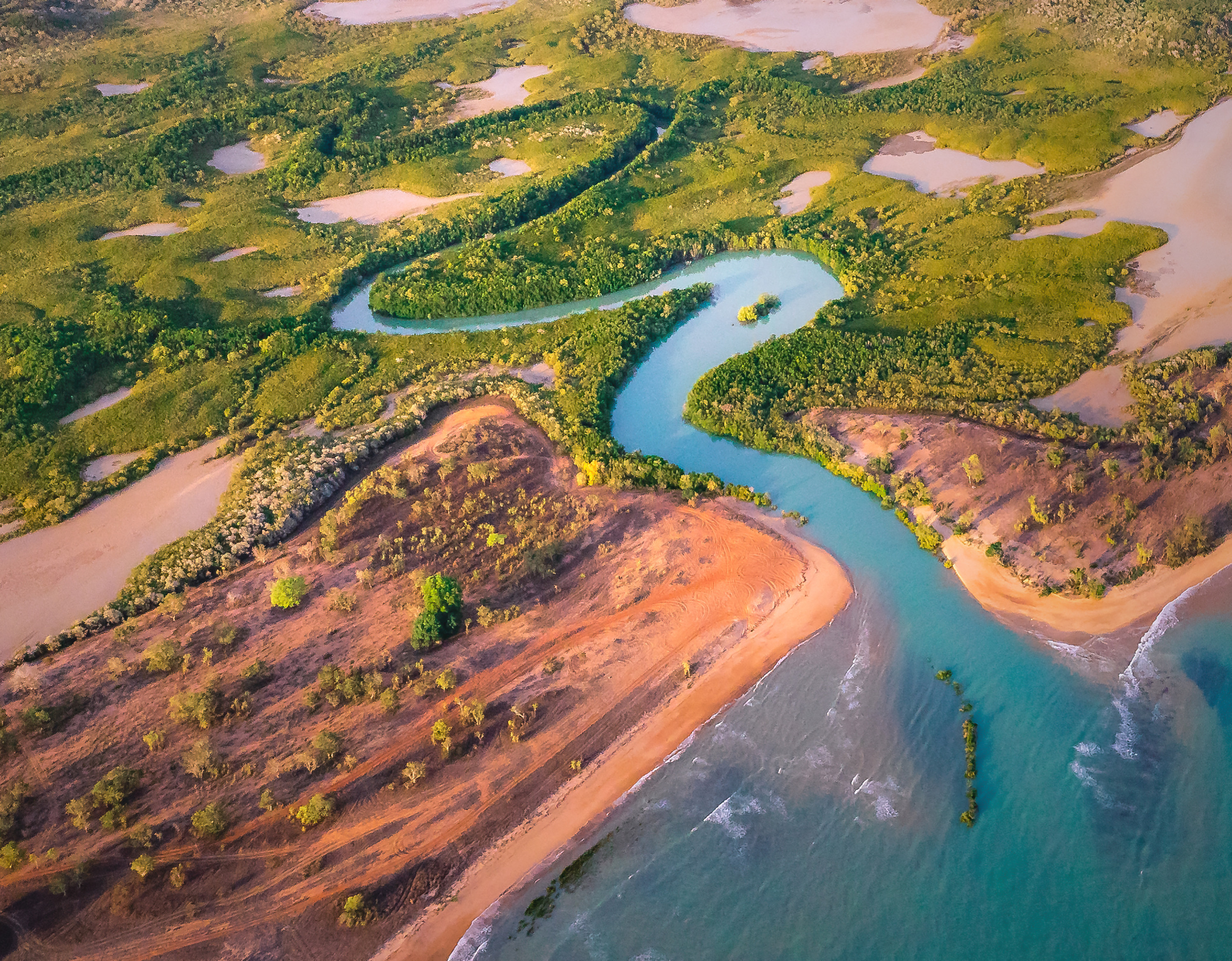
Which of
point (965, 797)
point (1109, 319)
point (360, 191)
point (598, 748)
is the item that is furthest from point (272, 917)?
point (360, 191)

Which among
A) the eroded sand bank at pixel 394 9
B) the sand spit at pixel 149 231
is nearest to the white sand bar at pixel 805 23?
the eroded sand bank at pixel 394 9

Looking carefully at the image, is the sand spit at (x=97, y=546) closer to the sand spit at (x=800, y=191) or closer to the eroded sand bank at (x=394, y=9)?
the sand spit at (x=800, y=191)

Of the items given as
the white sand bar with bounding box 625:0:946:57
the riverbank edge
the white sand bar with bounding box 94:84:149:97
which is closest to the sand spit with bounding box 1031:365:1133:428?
the riverbank edge

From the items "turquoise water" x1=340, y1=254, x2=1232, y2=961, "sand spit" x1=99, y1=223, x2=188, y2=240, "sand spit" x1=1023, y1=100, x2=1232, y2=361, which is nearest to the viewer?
"turquoise water" x1=340, y1=254, x2=1232, y2=961

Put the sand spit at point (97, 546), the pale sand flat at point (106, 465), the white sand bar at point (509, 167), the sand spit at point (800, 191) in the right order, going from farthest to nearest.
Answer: the white sand bar at point (509, 167), the sand spit at point (800, 191), the pale sand flat at point (106, 465), the sand spit at point (97, 546)

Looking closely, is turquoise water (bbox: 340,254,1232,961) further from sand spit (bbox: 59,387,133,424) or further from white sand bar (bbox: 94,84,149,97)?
white sand bar (bbox: 94,84,149,97)

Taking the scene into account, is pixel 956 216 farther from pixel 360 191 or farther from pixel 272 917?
pixel 272 917

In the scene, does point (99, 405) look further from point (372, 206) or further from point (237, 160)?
point (237, 160)
